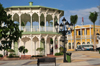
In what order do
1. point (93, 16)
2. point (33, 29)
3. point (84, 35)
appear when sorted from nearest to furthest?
point (33, 29) → point (93, 16) → point (84, 35)

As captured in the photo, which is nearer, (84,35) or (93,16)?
(93,16)

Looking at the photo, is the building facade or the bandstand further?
the building facade

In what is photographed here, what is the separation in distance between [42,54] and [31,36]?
3489 millimetres

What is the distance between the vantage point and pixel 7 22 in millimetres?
13531

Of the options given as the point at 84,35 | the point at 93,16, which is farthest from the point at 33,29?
the point at 84,35

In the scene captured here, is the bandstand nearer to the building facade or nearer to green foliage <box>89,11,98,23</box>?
green foliage <box>89,11,98,23</box>

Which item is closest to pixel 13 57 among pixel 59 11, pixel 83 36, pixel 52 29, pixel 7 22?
pixel 52 29

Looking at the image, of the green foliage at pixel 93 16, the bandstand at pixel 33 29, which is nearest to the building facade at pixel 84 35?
the green foliage at pixel 93 16

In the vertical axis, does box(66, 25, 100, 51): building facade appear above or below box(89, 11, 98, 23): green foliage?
below

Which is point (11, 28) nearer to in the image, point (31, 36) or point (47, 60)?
point (47, 60)

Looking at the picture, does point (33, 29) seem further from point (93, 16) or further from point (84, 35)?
point (84, 35)

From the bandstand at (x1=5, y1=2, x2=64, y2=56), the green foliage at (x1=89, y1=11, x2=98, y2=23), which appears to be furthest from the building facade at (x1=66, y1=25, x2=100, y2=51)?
the bandstand at (x1=5, y1=2, x2=64, y2=56)

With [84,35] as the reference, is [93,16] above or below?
above

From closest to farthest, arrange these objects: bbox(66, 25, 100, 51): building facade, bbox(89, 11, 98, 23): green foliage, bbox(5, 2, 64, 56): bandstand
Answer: bbox(5, 2, 64, 56): bandstand, bbox(89, 11, 98, 23): green foliage, bbox(66, 25, 100, 51): building facade
